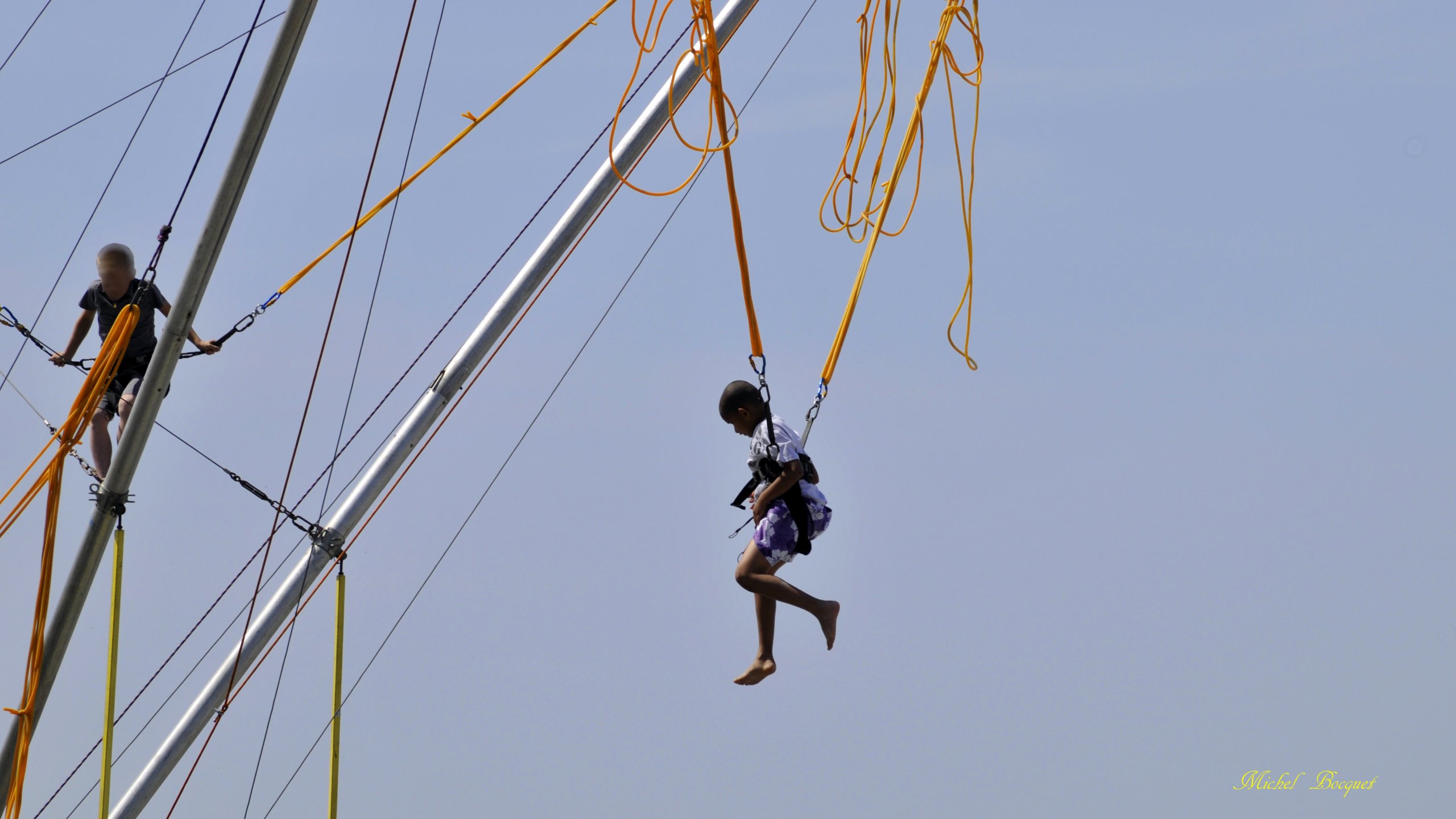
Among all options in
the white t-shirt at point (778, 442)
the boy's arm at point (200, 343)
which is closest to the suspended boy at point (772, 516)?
the white t-shirt at point (778, 442)

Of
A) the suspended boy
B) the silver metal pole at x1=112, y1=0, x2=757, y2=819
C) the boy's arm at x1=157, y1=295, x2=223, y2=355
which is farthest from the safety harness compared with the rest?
the boy's arm at x1=157, y1=295, x2=223, y2=355

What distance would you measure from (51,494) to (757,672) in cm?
405

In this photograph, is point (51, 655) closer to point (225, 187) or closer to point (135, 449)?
point (135, 449)

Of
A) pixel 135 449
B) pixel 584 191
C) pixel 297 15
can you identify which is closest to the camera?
pixel 297 15

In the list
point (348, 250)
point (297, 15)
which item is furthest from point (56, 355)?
point (297, 15)

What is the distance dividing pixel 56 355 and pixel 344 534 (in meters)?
2.29

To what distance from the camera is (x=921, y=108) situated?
36.0ft

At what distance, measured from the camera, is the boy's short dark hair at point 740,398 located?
9336 mm

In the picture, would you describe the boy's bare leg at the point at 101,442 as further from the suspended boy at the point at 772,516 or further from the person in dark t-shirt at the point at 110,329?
the suspended boy at the point at 772,516

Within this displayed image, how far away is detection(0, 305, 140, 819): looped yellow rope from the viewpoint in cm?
959

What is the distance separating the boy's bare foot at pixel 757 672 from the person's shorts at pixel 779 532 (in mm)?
552

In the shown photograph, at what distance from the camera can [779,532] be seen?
9.52 metres

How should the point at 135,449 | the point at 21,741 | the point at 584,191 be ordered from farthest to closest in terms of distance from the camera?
the point at 584,191 → the point at 21,741 → the point at 135,449

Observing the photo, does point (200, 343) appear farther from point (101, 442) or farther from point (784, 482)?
point (784, 482)
